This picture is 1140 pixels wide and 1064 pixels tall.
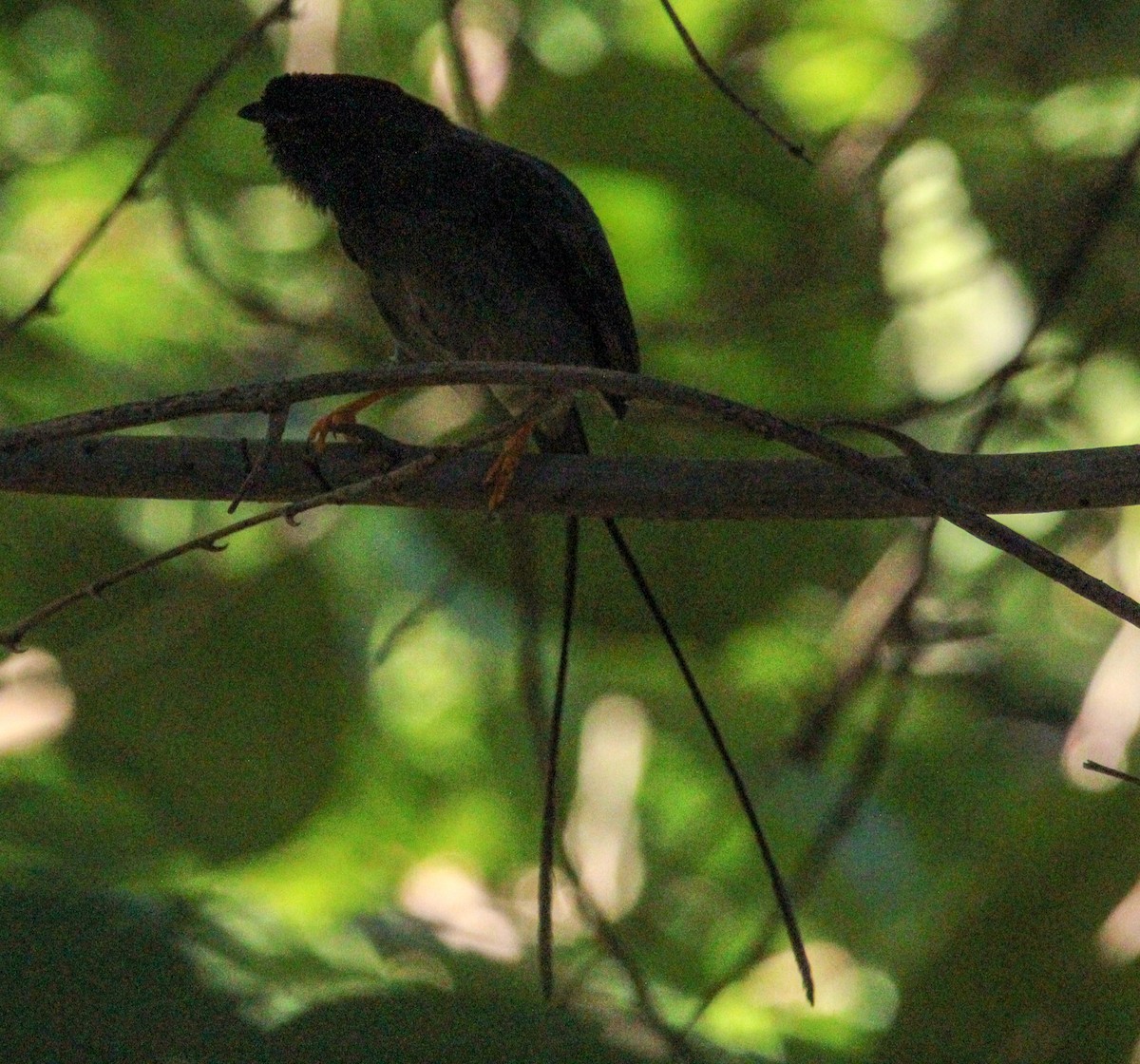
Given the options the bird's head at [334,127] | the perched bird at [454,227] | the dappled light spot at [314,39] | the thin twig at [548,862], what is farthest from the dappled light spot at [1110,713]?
the dappled light spot at [314,39]

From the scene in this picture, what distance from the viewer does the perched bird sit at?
2.87m

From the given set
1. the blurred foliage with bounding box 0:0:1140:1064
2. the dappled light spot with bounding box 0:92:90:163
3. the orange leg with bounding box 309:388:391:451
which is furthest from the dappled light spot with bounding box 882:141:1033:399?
the dappled light spot with bounding box 0:92:90:163

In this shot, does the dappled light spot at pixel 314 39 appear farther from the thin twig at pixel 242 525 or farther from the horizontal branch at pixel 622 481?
the thin twig at pixel 242 525

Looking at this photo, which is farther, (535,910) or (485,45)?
(485,45)

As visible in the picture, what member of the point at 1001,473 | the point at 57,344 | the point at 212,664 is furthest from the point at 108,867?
the point at 1001,473

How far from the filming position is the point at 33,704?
3268 mm

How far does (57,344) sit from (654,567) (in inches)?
60.3

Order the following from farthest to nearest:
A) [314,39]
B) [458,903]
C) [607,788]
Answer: [314,39] < [607,788] < [458,903]

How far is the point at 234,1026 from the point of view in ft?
4.15

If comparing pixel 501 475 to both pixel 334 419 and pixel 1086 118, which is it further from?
pixel 1086 118

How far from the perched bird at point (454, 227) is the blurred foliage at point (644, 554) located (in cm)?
37

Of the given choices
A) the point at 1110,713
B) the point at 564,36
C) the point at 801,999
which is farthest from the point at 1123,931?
the point at 564,36

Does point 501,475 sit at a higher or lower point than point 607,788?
lower

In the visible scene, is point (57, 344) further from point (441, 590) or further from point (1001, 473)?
point (1001, 473)
